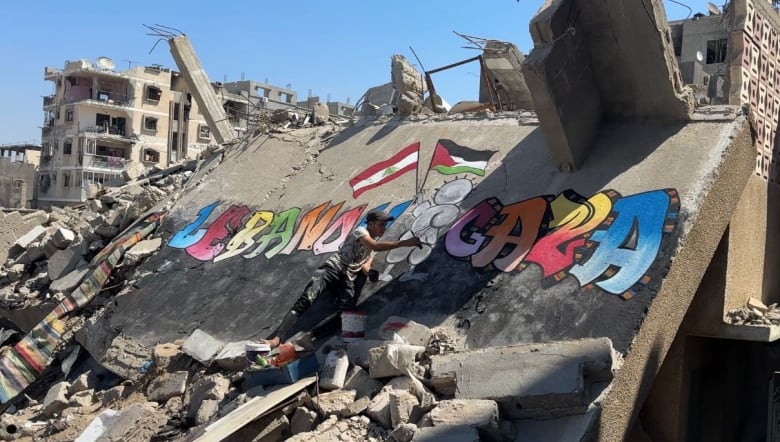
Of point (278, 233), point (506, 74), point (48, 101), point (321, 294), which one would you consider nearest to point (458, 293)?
point (321, 294)

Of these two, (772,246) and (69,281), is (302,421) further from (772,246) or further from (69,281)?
(69,281)

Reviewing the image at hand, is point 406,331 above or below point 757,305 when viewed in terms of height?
below

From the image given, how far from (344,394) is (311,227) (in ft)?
11.6

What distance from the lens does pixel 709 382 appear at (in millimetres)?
7453

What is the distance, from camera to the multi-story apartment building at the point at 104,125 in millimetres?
46125

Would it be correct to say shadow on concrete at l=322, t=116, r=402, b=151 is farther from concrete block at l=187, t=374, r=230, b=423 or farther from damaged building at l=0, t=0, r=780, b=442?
concrete block at l=187, t=374, r=230, b=423

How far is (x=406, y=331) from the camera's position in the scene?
6.06 m

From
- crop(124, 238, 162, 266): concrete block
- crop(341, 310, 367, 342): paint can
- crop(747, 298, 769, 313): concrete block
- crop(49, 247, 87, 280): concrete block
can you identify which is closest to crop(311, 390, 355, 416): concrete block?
crop(341, 310, 367, 342): paint can

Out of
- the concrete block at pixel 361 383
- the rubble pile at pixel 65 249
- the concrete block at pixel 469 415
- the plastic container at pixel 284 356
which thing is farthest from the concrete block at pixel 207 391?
the rubble pile at pixel 65 249

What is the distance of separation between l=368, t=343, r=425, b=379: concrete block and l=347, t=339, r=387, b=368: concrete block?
27 centimetres

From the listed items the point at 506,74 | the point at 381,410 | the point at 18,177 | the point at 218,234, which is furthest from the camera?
the point at 18,177

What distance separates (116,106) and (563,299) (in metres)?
46.4

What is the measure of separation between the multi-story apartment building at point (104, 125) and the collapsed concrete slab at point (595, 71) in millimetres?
42906

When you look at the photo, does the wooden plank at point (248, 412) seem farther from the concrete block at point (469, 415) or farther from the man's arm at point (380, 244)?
the man's arm at point (380, 244)
